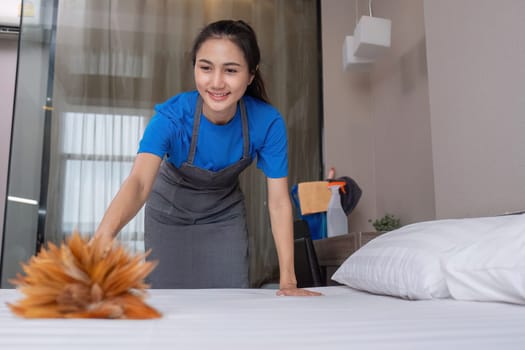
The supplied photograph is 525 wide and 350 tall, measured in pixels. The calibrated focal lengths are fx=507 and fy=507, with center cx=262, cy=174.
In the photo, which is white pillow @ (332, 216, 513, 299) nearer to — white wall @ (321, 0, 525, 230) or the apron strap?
white wall @ (321, 0, 525, 230)

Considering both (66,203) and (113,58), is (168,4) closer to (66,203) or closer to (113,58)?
(113,58)

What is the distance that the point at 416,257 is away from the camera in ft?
3.75

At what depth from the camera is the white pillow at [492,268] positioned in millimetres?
890

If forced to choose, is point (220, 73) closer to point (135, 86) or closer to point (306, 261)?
point (306, 261)

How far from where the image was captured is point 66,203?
273 centimetres

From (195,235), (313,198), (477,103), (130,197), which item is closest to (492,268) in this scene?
(130,197)

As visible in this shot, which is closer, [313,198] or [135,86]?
[313,198]

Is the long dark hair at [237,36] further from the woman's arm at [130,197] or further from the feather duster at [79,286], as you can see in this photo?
the feather duster at [79,286]

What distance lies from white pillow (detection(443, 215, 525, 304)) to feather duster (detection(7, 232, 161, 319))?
1.99ft

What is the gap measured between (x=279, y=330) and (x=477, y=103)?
4.21 ft

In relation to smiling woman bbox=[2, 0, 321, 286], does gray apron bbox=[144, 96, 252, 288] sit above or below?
below

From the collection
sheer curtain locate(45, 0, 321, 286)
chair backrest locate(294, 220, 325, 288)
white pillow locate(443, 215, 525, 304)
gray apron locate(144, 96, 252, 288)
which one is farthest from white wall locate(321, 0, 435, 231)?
white pillow locate(443, 215, 525, 304)

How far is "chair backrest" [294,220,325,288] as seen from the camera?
206 centimetres

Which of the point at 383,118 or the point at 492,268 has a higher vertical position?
the point at 383,118
